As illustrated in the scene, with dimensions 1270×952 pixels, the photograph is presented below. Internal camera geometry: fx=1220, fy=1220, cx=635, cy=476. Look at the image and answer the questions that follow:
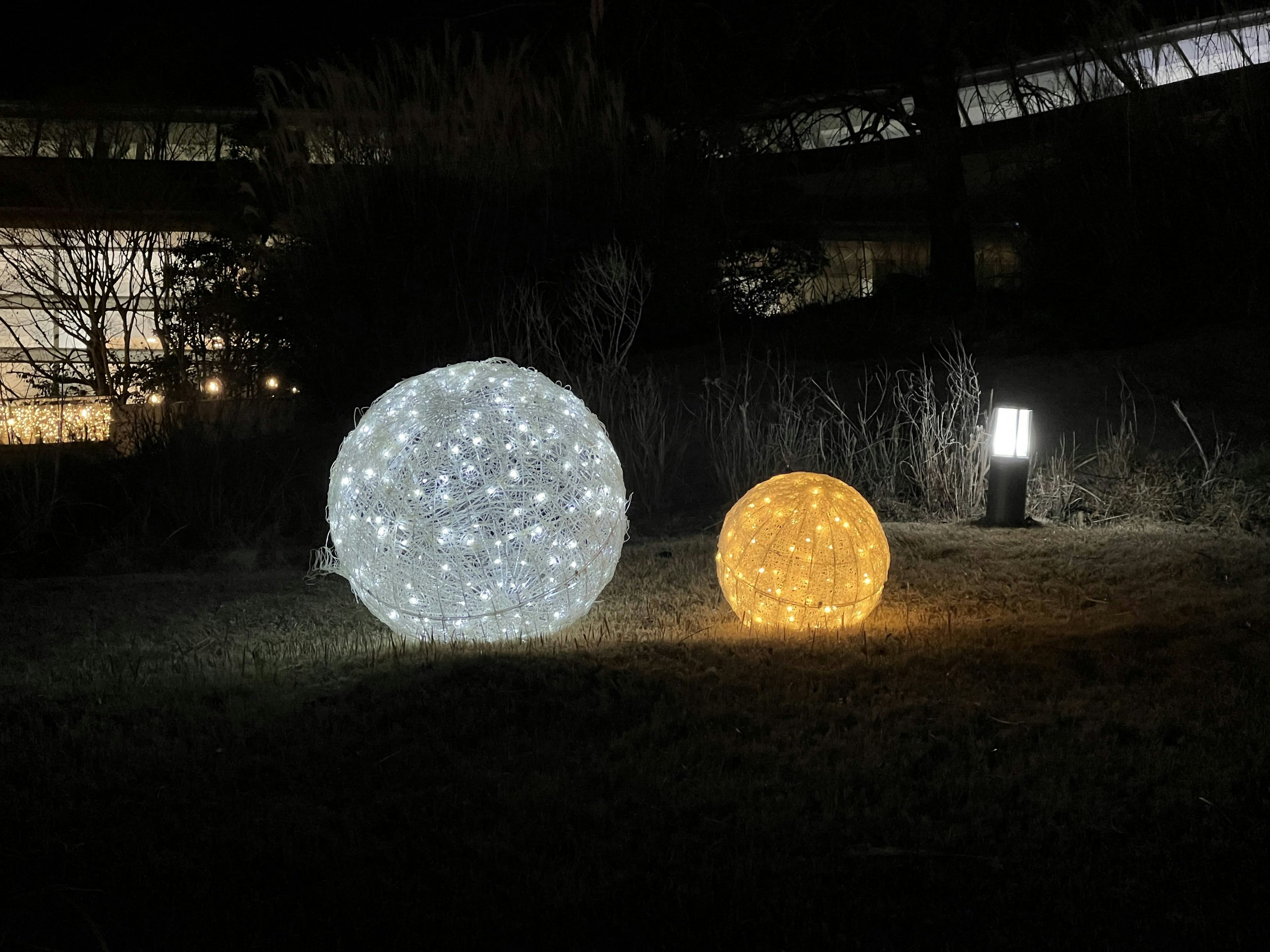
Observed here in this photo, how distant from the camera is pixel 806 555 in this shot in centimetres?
555

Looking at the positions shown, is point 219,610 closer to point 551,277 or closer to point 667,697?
point 667,697

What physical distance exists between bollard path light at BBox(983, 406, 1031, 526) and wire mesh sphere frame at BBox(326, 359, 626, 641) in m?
3.38

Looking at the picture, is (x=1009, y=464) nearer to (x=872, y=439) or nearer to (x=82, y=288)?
(x=872, y=439)

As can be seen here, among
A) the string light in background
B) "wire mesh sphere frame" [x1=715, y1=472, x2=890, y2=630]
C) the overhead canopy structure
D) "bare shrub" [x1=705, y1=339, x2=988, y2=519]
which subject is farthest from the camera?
the string light in background

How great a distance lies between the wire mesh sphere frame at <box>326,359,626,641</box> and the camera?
517 cm

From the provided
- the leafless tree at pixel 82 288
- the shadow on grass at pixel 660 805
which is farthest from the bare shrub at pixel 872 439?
the leafless tree at pixel 82 288

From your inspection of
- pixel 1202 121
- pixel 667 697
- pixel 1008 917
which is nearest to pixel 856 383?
pixel 1202 121

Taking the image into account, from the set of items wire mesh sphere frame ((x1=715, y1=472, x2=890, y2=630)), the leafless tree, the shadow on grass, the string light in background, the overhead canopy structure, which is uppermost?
the overhead canopy structure

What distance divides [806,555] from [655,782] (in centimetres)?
179

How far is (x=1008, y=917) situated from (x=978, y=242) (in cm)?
1394

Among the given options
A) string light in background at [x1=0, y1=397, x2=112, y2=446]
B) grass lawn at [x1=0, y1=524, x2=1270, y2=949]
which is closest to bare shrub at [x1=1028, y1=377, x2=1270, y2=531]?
grass lawn at [x1=0, y1=524, x2=1270, y2=949]

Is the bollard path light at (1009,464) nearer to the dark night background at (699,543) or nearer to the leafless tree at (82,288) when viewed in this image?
the dark night background at (699,543)

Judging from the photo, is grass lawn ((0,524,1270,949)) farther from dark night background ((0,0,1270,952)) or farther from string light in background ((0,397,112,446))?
string light in background ((0,397,112,446))

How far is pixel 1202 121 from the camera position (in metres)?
12.6
